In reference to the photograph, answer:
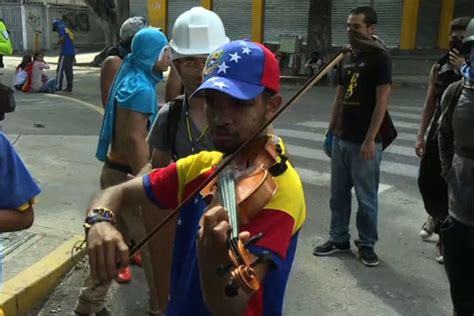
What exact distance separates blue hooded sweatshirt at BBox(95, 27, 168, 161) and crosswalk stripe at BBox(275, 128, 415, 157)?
5466mm

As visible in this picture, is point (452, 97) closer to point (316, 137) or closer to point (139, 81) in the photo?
point (139, 81)

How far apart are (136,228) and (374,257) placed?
199cm

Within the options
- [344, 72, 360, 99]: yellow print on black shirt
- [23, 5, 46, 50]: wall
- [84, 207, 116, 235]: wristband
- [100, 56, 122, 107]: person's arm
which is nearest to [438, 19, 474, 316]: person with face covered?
[344, 72, 360, 99]: yellow print on black shirt

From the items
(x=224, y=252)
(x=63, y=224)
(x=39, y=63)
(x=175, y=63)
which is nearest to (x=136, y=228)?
(x=175, y=63)

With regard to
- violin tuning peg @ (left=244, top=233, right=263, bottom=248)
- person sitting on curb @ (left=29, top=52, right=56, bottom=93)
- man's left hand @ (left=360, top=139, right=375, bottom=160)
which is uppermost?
violin tuning peg @ (left=244, top=233, right=263, bottom=248)

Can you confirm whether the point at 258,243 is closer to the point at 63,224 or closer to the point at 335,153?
the point at 335,153

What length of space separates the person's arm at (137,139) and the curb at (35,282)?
651 millimetres

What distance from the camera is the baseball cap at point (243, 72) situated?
167 cm

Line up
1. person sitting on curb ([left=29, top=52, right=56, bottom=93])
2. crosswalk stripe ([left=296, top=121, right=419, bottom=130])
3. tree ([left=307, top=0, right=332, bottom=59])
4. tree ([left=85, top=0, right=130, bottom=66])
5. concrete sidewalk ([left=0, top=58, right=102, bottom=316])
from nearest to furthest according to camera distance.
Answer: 1. concrete sidewalk ([left=0, top=58, right=102, bottom=316])
2. crosswalk stripe ([left=296, top=121, right=419, bottom=130])
3. person sitting on curb ([left=29, top=52, right=56, bottom=93])
4. tree ([left=307, top=0, right=332, bottom=59])
5. tree ([left=85, top=0, right=130, bottom=66])

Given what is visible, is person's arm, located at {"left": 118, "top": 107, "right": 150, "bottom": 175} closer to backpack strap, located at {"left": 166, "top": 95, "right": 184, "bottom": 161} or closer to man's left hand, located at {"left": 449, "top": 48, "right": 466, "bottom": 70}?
backpack strap, located at {"left": 166, "top": 95, "right": 184, "bottom": 161}

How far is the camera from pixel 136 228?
3.86 m

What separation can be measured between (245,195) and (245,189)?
25mm

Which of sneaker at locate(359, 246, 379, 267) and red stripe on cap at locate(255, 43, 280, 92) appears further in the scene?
sneaker at locate(359, 246, 379, 267)

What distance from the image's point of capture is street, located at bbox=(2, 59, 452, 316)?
13.5 ft
